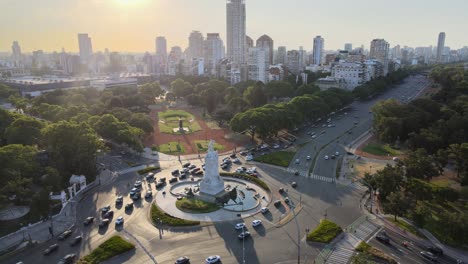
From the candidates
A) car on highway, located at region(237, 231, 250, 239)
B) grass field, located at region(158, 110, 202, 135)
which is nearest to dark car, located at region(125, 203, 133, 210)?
car on highway, located at region(237, 231, 250, 239)

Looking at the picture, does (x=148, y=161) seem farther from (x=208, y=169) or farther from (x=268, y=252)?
(x=268, y=252)

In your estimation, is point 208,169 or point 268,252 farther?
point 208,169

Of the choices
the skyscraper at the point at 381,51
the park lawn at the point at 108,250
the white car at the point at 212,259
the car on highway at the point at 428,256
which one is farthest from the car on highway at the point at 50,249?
the skyscraper at the point at 381,51

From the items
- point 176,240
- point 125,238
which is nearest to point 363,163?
point 176,240

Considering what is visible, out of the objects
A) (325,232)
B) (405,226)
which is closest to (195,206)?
(325,232)

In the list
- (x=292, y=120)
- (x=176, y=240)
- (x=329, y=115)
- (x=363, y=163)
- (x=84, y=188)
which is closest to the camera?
(x=176, y=240)

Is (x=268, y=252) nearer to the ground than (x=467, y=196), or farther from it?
nearer to the ground
